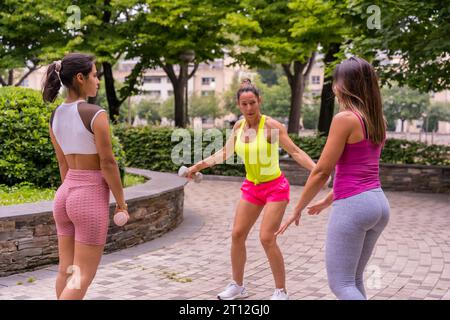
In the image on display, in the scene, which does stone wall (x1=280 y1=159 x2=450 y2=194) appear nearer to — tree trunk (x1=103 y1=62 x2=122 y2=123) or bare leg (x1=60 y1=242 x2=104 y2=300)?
bare leg (x1=60 y1=242 x2=104 y2=300)

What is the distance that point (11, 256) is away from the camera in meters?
5.65

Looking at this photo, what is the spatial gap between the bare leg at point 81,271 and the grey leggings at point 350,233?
4.84 feet

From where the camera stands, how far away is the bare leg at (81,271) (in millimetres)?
3396

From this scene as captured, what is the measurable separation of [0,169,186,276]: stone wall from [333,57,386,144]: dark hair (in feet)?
12.7

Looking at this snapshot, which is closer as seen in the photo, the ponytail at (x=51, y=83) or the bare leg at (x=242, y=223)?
the ponytail at (x=51, y=83)

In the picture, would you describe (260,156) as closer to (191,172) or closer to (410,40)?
(191,172)

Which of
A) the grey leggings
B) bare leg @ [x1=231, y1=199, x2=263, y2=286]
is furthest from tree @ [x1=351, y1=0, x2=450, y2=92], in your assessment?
the grey leggings

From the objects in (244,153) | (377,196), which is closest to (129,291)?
(244,153)

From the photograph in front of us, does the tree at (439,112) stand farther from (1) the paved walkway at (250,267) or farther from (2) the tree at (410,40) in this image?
(1) the paved walkway at (250,267)

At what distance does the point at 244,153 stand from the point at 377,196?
1.61m

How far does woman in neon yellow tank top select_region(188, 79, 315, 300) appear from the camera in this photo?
4.62 metres

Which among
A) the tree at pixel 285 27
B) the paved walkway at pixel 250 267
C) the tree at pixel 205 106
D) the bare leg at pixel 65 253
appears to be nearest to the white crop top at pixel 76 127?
the bare leg at pixel 65 253

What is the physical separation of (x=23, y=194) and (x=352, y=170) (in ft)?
17.8
